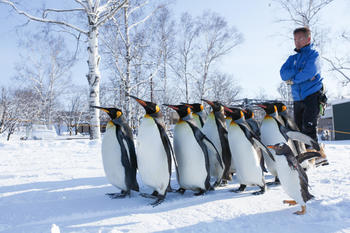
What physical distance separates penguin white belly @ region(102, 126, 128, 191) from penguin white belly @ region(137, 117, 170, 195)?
221mm

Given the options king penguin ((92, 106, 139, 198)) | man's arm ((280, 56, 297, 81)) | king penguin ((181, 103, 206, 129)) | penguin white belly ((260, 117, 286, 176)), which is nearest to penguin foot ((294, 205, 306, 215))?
penguin white belly ((260, 117, 286, 176))

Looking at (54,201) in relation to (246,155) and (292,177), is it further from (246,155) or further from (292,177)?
(292,177)

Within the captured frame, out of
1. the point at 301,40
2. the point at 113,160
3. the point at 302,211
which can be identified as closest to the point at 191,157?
the point at 113,160

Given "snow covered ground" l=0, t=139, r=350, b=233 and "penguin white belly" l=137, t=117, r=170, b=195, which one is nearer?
"snow covered ground" l=0, t=139, r=350, b=233

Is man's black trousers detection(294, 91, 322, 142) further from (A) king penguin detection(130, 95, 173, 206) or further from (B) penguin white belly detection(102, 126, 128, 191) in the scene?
(B) penguin white belly detection(102, 126, 128, 191)

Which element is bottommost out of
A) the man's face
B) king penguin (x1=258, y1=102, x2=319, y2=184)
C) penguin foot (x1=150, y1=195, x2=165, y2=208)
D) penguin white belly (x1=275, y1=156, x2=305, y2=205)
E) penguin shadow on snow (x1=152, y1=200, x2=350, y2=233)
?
penguin shadow on snow (x1=152, y1=200, x2=350, y2=233)

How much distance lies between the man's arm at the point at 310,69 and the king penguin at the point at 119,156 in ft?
7.56

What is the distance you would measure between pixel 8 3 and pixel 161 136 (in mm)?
8059

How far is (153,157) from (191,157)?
0.36 meters

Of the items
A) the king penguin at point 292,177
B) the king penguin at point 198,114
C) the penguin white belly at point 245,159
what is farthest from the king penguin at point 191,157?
the king penguin at point 198,114

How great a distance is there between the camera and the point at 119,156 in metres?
2.24

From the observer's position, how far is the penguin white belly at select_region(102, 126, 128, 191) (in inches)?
88.3

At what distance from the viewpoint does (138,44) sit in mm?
11906

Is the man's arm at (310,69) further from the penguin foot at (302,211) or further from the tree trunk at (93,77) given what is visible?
the tree trunk at (93,77)
